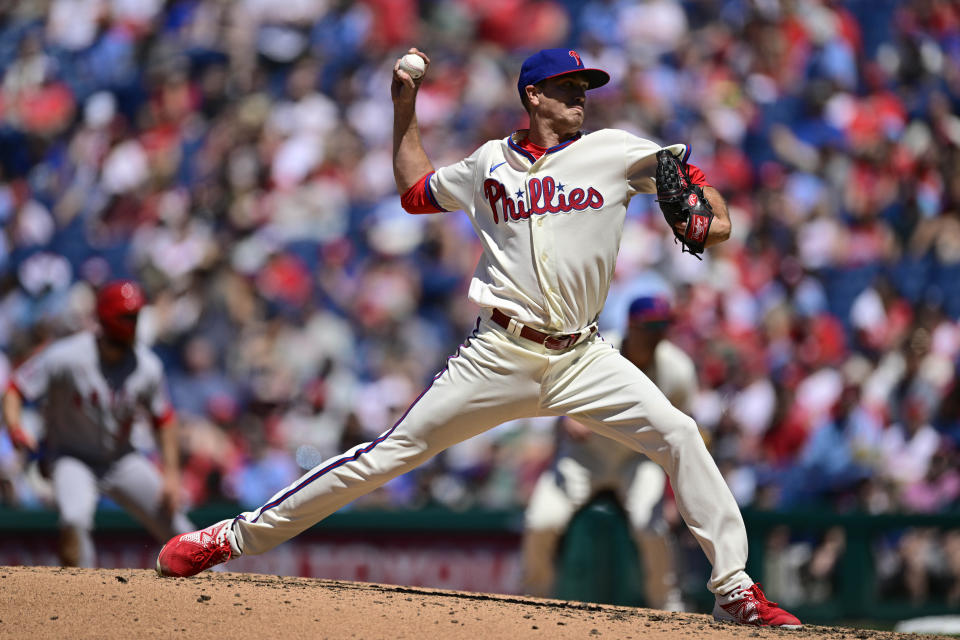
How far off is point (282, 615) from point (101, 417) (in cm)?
265

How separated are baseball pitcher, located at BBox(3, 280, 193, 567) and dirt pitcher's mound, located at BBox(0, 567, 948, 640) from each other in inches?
60.3

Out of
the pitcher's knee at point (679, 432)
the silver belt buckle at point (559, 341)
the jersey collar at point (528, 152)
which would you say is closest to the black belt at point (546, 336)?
the silver belt buckle at point (559, 341)

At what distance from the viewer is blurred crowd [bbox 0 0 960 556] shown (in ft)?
30.1

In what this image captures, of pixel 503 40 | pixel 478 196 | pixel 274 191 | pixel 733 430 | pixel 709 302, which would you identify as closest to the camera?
pixel 478 196

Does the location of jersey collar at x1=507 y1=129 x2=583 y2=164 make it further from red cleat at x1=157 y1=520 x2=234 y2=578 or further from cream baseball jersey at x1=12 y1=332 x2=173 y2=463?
cream baseball jersey at x1=12 y1=332 x2=173 y2=463

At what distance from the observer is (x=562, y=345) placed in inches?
183

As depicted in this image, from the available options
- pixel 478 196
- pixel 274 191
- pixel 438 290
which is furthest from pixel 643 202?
pixel 478 196

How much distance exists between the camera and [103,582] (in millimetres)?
4828

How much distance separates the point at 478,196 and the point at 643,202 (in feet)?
19.4

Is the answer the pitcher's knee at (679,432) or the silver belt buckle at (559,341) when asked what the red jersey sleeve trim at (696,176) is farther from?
the pitcher's knee at (679,432)

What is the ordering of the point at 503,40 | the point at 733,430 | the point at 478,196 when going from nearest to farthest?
the point at 478,196, the point at 733,430, the point at 503,40

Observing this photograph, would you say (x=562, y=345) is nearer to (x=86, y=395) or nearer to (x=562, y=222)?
(x=562, y=222)

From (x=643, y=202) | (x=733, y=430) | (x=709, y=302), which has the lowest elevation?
(x=733, y=430)

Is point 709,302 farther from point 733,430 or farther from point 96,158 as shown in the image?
point 96,158
